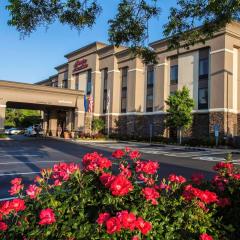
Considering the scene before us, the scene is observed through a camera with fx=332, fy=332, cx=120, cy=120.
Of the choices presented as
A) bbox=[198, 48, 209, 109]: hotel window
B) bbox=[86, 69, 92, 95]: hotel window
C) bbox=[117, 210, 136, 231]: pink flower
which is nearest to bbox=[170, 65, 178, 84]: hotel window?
bbox=[198, 48, 209, 109]: hotel window

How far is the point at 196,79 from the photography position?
39.7 m

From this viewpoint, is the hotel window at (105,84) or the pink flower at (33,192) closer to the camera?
the pink flower at (33,192)

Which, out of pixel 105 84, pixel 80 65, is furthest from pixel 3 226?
pixel 80 65

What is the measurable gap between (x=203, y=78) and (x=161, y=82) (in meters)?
6.94

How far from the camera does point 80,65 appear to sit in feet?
195

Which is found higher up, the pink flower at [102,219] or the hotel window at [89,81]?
the hotel window at [89,81]

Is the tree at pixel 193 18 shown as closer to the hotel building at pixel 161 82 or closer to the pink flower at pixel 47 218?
the pink flower at pixel 47 218

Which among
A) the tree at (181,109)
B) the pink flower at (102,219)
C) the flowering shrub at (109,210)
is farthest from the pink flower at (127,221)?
the tree at (181,109)

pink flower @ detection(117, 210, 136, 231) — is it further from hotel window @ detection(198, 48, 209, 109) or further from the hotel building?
hotel window @ detection(198, 48, 209, 109)

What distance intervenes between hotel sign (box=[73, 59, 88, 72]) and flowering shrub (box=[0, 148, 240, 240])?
55.4 metres

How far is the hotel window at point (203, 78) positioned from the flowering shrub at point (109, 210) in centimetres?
3535

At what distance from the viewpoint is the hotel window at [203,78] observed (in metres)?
38.5

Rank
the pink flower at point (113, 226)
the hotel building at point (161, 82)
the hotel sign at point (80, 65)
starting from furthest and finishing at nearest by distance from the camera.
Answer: the hotel sign at point (80, 65) < the hotel building at point (161, 82) < the pink flower at point (113, 226)

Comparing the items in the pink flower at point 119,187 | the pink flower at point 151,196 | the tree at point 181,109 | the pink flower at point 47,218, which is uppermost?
the tree at point 181,109
